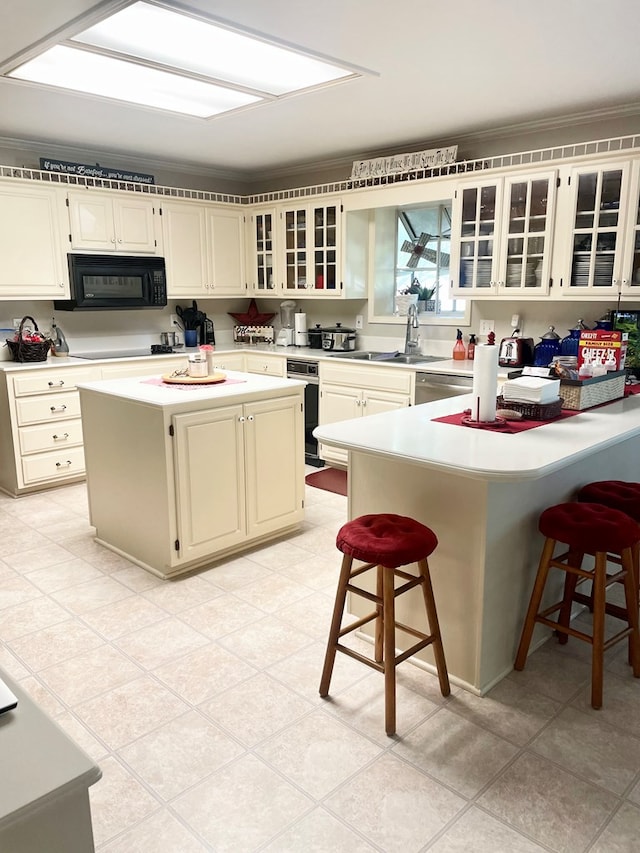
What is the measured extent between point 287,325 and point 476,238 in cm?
231

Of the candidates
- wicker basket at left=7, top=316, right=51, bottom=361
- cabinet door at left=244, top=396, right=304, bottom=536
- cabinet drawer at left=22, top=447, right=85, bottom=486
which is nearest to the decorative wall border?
wicker basket at left=7, top=316, right=51, bottom=361

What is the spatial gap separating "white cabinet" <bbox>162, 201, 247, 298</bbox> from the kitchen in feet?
4.72

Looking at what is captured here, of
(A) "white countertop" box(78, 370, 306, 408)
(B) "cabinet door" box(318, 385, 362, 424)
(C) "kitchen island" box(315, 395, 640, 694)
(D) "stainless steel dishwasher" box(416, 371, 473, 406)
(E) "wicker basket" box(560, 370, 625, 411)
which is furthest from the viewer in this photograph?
(B) "cabinet door" box(318, 385, 362, 424)

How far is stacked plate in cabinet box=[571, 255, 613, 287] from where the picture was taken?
12.1ft

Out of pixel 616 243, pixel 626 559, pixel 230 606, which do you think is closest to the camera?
pixel 626 559

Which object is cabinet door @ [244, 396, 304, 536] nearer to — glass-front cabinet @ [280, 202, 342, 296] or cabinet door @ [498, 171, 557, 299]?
cabinet door @ [498, 171, 557, 299]

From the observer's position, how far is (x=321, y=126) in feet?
14.0

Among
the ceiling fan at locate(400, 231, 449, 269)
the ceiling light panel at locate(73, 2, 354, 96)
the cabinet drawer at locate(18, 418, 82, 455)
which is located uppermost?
the ceiling light panel at locate(73, 2, 354, 96)

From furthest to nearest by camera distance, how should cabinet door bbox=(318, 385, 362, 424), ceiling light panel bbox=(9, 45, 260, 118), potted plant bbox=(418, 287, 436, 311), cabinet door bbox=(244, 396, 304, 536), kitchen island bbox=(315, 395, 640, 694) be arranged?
potted plant bbox=(418, 287, 436, 311)
cabinet door bbox=(318, 385, 362, 424)
cabinet door bbox=(244, 396, 304, 536)
ceiling light panel bbox=(9, 45, 260, 118)
kitchen island bbox=(315, 395, 640, 694)

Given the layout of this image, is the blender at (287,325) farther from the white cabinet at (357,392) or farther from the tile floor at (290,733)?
the tile floor at (290,733)

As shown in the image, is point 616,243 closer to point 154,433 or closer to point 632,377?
point 632,377

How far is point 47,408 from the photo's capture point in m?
4.38

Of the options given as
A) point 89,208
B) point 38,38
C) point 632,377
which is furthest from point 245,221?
point 632,377

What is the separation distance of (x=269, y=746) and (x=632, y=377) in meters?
2.89
